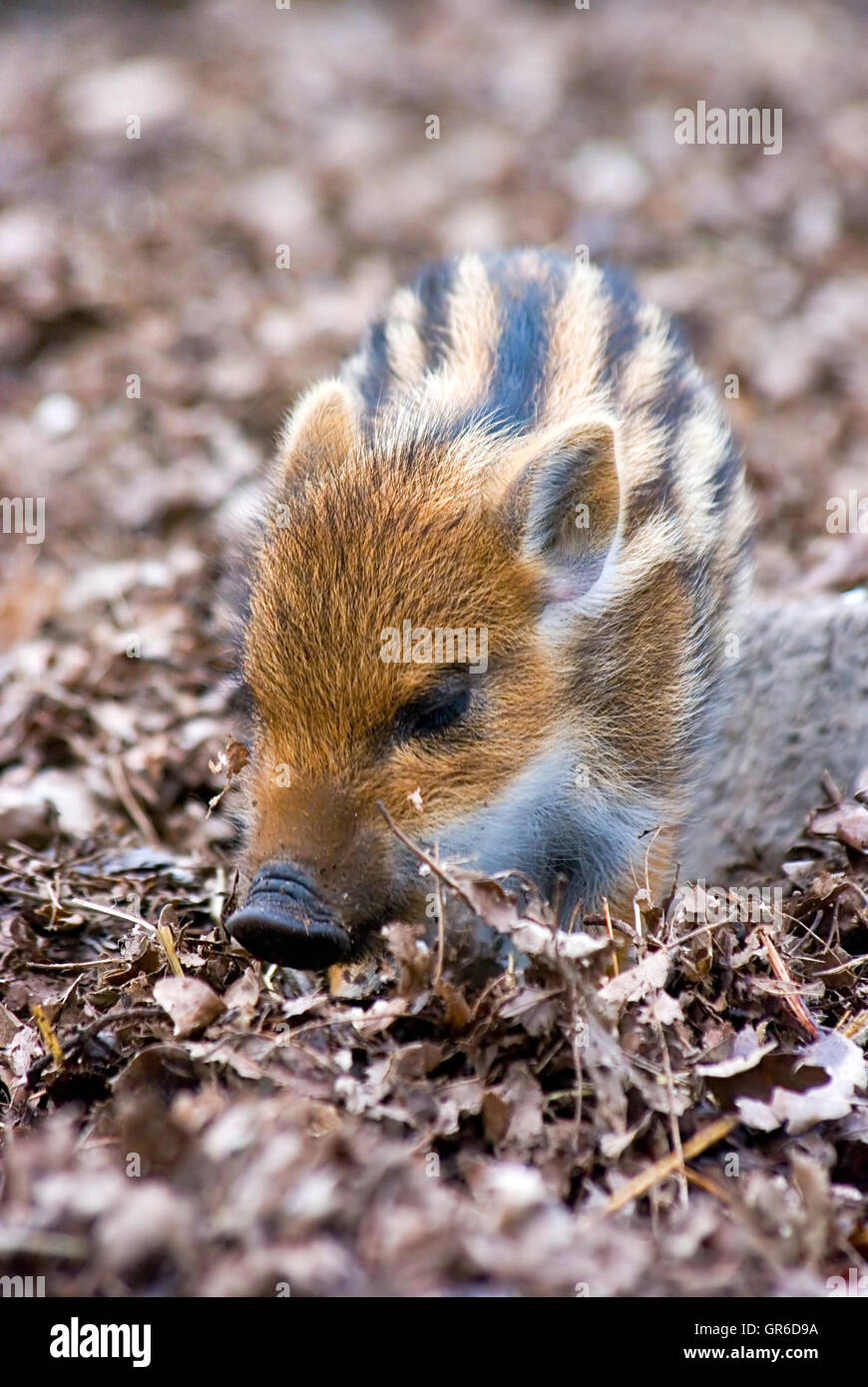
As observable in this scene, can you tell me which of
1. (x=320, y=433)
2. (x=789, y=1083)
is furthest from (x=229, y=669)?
(x=789, y=1083)

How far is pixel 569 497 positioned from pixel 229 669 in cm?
157

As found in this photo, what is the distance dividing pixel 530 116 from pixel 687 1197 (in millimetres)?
9496

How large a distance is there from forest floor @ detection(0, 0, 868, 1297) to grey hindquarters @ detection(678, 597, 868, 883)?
0.79 meters

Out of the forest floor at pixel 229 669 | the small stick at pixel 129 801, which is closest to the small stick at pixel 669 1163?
the forest floor at pixel 229 669

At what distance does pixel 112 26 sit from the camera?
11688mm

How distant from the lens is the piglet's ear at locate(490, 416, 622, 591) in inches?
159

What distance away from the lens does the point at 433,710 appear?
12.8 ft

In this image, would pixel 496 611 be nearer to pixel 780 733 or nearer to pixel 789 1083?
pixel 789 1083

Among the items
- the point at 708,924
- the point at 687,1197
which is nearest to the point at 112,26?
the point at 708,924

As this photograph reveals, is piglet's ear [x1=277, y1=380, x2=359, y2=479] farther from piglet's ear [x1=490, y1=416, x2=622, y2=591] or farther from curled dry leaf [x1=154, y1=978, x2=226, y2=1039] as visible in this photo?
curled dry leaf [x1=154, y1=978, x2=226, y2=1039]

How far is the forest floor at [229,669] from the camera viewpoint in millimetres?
2723

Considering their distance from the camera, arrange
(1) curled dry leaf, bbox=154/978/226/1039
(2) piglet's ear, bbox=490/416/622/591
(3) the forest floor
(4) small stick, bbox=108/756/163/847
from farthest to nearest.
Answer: (4) small stick, bbox=108/756/163/847, (2) piglet's ear, bbox=490/416/622/591, (1) curled dry leaf, bbox=154/978/226/1039, (3) the forest floor

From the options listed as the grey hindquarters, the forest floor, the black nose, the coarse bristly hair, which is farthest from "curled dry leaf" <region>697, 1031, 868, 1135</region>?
the grey hindquarters

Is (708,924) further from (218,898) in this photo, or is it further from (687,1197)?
(218,898)
